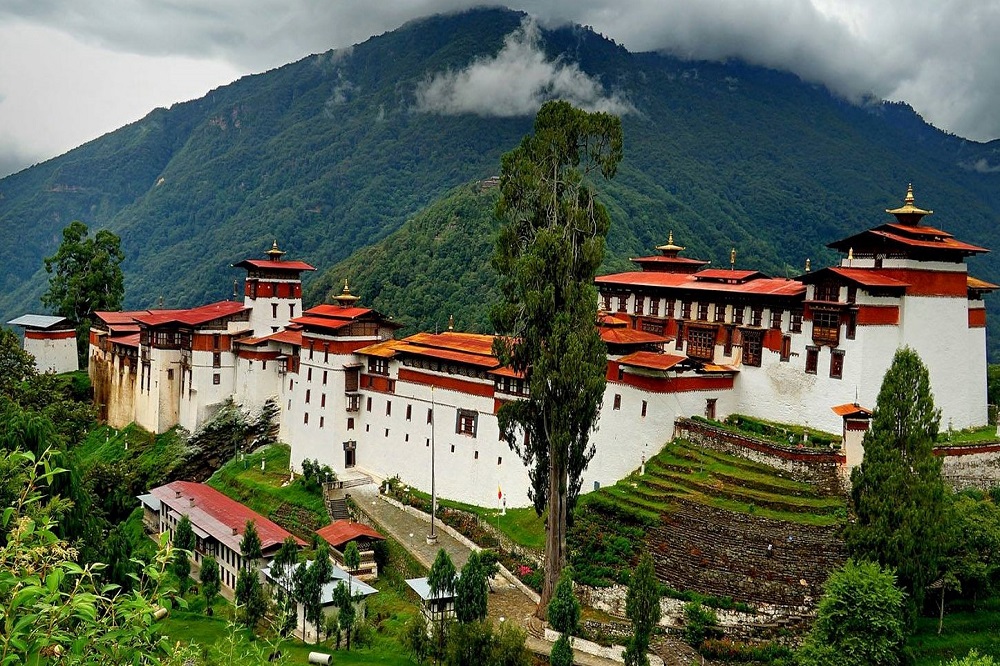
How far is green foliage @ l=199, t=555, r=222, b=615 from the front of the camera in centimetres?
3094

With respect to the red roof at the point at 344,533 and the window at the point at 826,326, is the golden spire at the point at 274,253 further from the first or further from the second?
the window at the point at 826,326

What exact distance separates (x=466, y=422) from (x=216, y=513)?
39.4 feet

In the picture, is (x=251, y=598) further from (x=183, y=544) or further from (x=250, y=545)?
(x=183, y=544)

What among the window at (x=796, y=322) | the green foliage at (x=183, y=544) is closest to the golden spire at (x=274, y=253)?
the green foliage at (x=183, y=544)

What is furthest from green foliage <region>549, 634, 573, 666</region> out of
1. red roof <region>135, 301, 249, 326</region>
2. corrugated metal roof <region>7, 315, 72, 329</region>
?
corrugated metal roof <region>7, 315, 72, 329</region>

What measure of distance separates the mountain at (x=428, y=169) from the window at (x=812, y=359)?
125 feet

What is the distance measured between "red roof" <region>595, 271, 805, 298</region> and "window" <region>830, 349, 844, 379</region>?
8.57ft

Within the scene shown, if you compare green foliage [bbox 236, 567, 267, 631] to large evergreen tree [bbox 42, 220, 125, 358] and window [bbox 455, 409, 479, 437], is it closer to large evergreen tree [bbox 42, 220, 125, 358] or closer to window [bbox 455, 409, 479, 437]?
window [bbox 455, 409, 479, 437]

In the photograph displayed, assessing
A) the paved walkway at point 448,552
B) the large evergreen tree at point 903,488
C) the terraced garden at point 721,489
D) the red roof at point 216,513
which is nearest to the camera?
the large evergreen tree at point 903,488

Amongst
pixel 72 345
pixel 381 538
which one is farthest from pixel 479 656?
pixel 72 345

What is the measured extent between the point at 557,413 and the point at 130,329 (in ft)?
124

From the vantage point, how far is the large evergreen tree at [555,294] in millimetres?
26781

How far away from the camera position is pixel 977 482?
2870 cm

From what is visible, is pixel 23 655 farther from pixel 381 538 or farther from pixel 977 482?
pixel 977 482
